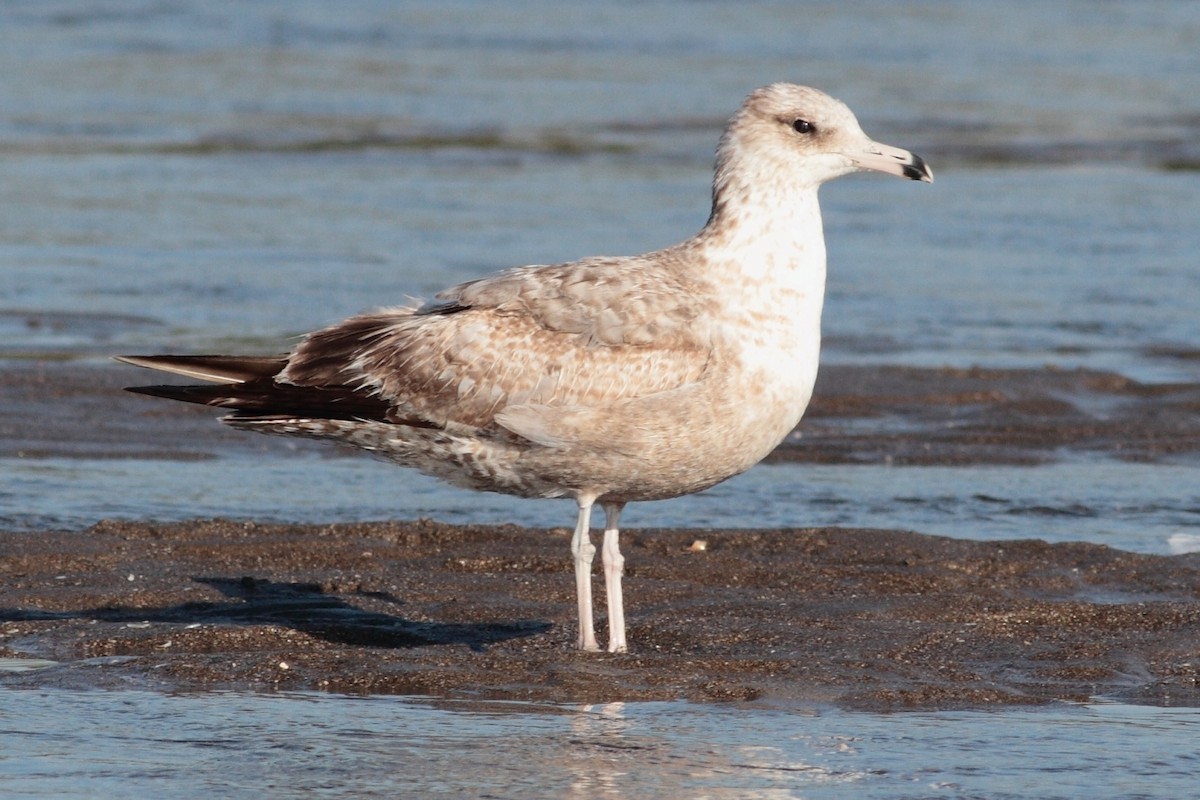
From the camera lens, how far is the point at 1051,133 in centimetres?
2352

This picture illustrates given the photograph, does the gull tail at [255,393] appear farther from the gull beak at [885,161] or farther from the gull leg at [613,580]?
the gull beak at [885,161]

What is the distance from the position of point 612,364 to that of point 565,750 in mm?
1483

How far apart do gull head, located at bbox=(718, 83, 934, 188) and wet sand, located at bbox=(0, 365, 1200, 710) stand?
1616 mm

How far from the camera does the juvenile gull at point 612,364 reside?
6688 millimetres

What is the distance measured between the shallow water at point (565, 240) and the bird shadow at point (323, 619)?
92cm

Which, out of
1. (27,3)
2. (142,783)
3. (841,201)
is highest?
(27,3)

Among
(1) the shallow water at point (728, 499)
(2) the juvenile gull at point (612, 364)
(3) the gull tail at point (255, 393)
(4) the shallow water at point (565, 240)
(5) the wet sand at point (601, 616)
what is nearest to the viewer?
(4) the shallow water at point (565, 240)

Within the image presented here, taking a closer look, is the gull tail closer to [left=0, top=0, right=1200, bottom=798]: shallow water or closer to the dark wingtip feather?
the dark wingtip feather

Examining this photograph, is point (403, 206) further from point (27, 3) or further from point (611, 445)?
point (27, 3)

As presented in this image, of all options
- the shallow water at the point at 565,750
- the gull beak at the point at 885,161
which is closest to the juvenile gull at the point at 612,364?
the gull beak at the point at 885,161

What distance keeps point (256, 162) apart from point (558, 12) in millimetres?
16275

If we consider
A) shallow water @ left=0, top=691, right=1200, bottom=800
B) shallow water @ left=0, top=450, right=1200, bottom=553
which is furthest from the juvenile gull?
shallow water @ left=0, top=450, right=1200, bottom=553

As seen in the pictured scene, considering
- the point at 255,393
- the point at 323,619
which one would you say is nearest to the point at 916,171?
the point at 255,393

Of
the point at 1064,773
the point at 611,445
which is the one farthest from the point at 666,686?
the point at 1064,773
